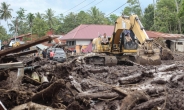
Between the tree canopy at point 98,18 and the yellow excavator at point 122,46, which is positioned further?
the tree canopy at point 98,18

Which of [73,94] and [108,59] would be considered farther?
[108,59]

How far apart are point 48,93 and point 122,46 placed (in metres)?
12.1

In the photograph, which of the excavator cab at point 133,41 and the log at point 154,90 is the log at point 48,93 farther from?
the excavator cab at point 133,41

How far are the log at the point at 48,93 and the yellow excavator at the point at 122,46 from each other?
9104mm

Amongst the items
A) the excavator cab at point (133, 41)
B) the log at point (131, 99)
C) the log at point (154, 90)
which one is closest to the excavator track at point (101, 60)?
the excavator cab at point (133, 41)

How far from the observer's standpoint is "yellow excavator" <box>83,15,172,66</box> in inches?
592

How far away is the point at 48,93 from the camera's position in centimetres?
558

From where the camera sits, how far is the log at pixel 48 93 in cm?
539

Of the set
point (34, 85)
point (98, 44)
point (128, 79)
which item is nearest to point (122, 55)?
point (98, 44)

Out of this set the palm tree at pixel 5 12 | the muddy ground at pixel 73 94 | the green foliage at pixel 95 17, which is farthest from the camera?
the palm tree at pixel 5 12

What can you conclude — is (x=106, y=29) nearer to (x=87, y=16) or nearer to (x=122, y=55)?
(x=87, y=16)

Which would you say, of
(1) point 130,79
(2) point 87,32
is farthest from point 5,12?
(1) point 130,79

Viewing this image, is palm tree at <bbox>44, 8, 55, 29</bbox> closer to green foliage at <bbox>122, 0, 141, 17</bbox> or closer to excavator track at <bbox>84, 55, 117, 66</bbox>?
green foliage at <bbox>122, 0, 141, 17</bbox>

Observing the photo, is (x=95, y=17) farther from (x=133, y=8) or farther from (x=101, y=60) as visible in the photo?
(x=101, y=60)
